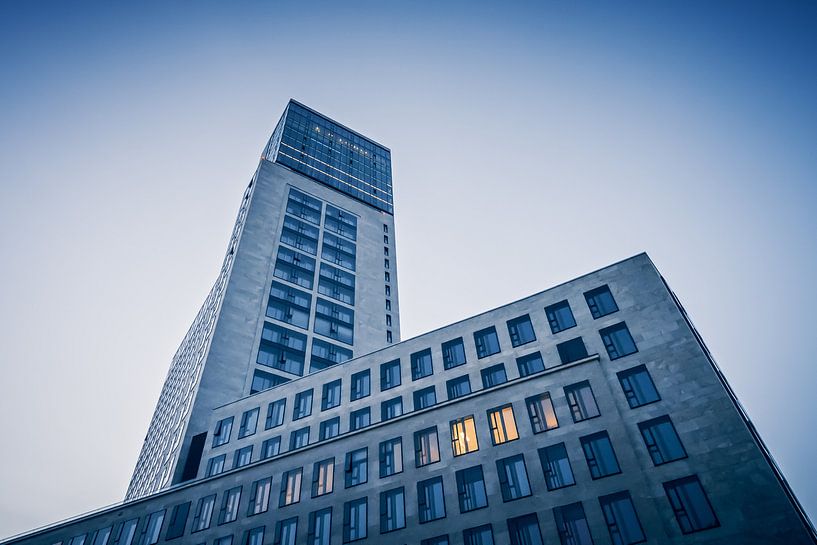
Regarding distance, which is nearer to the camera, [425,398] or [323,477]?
[323,477]

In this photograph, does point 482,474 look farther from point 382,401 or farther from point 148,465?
point 148,465

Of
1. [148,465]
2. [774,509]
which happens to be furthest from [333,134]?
[774,509]

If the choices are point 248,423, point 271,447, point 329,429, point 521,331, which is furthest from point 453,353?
Result: point 248,423

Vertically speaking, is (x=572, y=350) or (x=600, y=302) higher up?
(x=600, y=302)

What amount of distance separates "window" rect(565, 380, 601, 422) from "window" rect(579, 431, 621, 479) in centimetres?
146

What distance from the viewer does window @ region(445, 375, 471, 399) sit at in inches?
1689

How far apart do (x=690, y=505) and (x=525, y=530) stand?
29.6 feet

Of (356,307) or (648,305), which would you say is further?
(356,307)

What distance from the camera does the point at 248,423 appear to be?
5316cm

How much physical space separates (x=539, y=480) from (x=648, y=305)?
15.2 meters

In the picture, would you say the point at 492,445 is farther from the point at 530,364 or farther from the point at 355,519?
the point at 355,519

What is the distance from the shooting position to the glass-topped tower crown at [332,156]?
340ft

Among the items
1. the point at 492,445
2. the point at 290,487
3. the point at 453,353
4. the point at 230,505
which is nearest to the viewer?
the point at 492,445

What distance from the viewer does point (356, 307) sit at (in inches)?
3211
